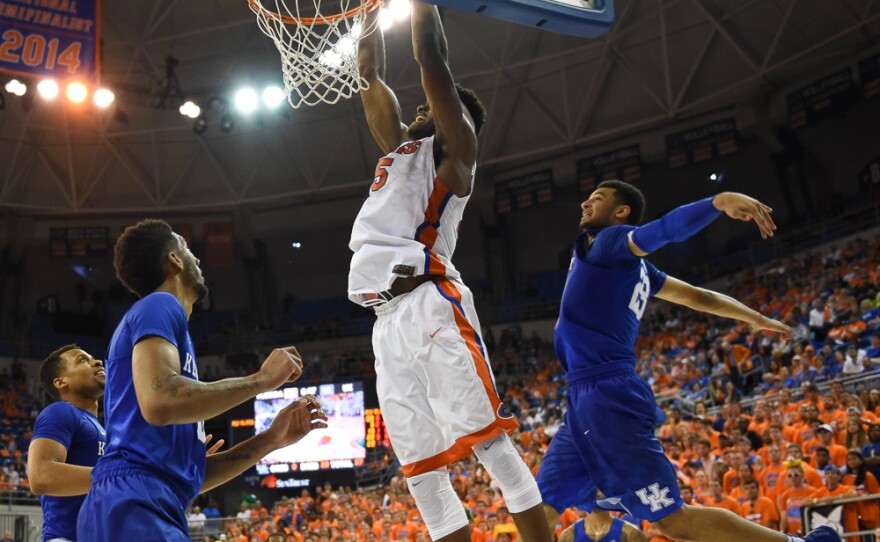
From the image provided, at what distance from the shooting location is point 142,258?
3.09 metres

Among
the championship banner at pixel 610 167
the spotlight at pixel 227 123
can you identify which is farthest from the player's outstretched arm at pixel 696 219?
the championship banner at pixel 610 167

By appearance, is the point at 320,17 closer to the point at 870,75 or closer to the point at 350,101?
the point at 870,75

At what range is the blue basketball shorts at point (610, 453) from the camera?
4.14m

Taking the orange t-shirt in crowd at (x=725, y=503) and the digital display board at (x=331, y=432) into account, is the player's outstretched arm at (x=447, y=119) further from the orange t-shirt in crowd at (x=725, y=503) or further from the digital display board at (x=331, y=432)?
the digital display board at (x=331, y=432)

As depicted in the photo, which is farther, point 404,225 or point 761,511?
point 761,511

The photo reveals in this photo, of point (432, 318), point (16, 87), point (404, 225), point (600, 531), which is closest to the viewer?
point (432, 318)

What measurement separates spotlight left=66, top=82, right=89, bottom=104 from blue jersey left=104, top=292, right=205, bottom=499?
15757mm

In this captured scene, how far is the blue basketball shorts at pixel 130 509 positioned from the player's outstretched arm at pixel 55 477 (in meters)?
1.10

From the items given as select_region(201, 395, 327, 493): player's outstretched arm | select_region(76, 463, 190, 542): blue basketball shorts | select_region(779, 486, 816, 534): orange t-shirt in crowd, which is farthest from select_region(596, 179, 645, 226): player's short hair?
select_region(779, 486, 816, 534): orange t-shirt in crowd

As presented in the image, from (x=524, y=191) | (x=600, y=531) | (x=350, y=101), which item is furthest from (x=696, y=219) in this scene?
(x=524, y=191)

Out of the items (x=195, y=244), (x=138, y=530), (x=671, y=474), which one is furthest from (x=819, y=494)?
(x=195, y=244)

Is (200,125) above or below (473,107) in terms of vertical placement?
above

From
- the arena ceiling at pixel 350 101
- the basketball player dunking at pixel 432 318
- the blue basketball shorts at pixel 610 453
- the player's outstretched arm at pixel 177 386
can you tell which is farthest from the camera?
the arena ceiling at pixel 350 101

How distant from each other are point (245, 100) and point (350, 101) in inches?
136
